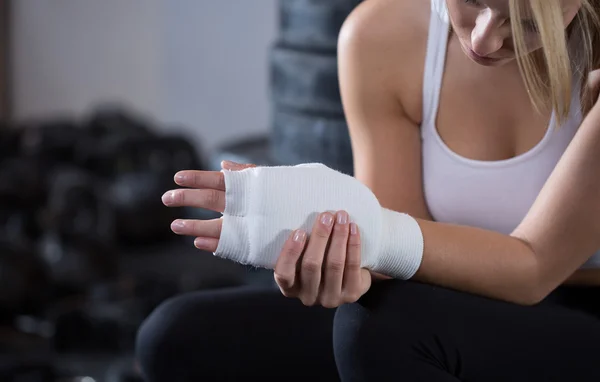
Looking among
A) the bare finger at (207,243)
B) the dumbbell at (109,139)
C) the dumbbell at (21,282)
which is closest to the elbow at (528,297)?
the bare finger at (207,243)

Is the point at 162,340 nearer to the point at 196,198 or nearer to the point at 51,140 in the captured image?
the point at 196,198

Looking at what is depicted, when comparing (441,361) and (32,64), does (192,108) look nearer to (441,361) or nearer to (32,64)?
(32,64)

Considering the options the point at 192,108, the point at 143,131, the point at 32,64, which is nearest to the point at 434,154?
the point at 143,131

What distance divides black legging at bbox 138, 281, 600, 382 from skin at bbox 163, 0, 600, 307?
0.03 meters

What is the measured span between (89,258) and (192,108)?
3.71 ft

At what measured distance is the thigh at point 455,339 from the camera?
860mm

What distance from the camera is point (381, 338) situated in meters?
0.86

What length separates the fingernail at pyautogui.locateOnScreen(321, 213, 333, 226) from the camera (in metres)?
0.82

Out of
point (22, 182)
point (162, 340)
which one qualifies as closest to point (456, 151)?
point (162, 340)

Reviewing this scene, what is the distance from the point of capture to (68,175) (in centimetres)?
226

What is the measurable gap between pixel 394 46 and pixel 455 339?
0.34 m

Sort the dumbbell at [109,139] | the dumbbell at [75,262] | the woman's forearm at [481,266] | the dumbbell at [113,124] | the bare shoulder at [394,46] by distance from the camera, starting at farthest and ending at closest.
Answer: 1. the dumbbell at [113,124]
2. the dumbbell at [109,139]
3. the dumbbell at [75,262]
4. the bare shoulder at [394,46]
5. the woman's forearm at [481,266]

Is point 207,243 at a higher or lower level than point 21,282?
higher

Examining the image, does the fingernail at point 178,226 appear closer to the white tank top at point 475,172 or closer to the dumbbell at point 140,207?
the white tank top at point 475,172
